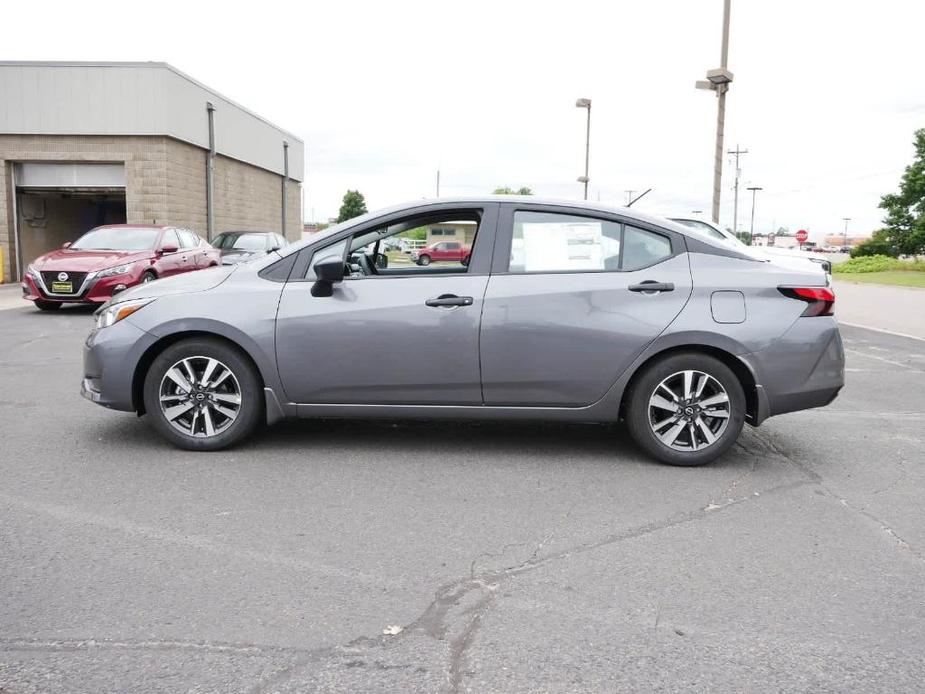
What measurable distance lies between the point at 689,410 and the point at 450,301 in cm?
161

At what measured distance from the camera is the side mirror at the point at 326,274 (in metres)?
5.23

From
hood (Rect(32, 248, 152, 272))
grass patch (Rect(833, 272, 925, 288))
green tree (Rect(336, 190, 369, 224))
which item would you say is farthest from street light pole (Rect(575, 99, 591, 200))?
green tree (Rect(336, 190, 369, 224))

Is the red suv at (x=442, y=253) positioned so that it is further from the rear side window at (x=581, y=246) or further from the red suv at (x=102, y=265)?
the red suv at (x=102, y=265)

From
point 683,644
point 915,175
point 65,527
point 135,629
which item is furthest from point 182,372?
point 915,175

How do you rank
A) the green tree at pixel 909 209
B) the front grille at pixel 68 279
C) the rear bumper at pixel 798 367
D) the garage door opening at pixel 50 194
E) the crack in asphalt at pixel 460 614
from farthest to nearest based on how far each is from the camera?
the green tree at pixel 909 209 → the garage door opening at pixel 50 194 → the front grille at pixel 68 279 → the rear bumper at pixel 798 367 → the crack in asphalt at pixel 460 614

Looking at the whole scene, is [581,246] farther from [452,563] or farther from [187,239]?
[187,239]

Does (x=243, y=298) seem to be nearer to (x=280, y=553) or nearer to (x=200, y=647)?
(x=280, y=553)

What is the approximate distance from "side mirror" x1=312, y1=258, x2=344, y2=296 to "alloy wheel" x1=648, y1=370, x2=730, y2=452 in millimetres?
2060

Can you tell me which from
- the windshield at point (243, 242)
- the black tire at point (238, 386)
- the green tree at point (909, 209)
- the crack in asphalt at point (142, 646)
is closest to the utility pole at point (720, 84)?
the windshield at point (243, 242)

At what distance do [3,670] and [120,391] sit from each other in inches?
114

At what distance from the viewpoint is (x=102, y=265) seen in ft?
46.5

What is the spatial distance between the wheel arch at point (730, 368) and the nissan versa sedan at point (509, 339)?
0.01 m

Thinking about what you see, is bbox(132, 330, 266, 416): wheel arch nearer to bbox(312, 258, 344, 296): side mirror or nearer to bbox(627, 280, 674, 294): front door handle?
bbox(312, 258, 344, 296): side mirror

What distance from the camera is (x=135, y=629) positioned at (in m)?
3.03
